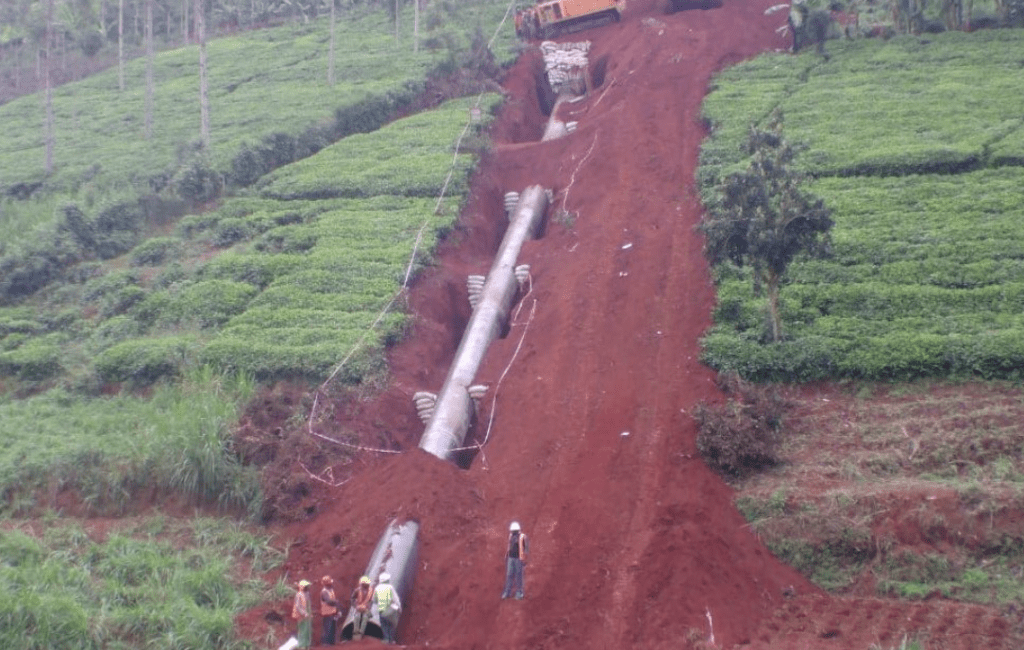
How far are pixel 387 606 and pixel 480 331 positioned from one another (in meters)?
8.64

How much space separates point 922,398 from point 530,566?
283 inches

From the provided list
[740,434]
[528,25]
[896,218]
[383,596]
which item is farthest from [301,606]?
[528,25]

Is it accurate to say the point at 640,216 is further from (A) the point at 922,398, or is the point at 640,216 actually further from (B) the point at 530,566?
(B) the point at 530,566

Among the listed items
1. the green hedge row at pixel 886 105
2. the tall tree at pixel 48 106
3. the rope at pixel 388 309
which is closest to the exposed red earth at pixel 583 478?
the rope at pixel 388 309

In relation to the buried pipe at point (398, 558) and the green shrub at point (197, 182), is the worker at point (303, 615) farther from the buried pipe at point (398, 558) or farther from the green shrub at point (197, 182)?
the green shrub at point (197, 182)

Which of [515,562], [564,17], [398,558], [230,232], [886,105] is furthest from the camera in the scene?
[564,17]

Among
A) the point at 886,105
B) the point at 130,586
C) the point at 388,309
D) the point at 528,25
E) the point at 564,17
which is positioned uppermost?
the point at 564,17

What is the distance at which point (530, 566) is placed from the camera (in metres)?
15.2

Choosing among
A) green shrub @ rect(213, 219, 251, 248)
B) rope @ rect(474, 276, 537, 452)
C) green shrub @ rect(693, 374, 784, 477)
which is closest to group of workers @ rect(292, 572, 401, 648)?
rope @ rect(474, 276, 537, 452)

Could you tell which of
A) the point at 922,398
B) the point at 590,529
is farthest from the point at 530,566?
the point at 922,398

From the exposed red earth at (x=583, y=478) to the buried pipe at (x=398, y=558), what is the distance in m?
0.22

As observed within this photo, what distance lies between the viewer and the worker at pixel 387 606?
14.0m

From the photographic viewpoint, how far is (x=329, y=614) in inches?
558

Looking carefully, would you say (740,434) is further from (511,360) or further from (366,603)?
(366,603)
